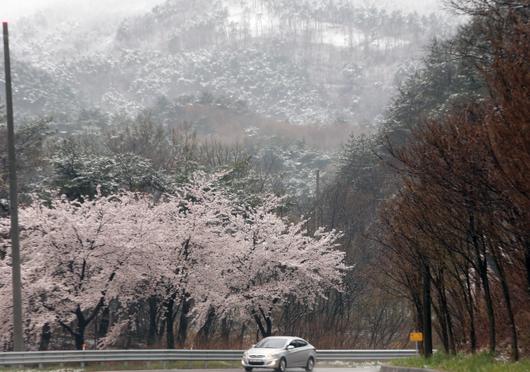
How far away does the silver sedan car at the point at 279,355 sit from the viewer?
32.1 meters

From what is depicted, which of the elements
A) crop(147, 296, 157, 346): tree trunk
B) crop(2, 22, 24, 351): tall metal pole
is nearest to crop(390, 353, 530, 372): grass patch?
crop(2, 22, 24, 351): tall metal pole

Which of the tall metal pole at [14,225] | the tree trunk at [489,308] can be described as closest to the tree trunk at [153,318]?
the tall metal pole at [14,225]

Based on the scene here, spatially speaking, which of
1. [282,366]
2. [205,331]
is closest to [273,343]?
[282,366]

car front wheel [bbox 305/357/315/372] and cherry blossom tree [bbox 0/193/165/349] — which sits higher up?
cherry blossom tree [bbox 0/193/165/349]

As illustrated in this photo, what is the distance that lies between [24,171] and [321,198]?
22.4m

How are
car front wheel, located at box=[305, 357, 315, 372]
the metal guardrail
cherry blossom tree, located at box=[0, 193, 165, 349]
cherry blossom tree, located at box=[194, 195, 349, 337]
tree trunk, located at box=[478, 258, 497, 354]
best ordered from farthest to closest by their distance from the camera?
1. cherry blossom tree, located at box=[194, 195, 349, 337]
2. cherry blossom tree, located at box=[0, 193, 165, 349]
3. car front wheel, located at box=[305, 357, 315, 372]
4. the metal guardrail
5. tree trunk, located at box=[478, 258, 497, 354]

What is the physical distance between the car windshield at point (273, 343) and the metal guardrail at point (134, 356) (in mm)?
4292

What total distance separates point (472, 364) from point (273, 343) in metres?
13.0

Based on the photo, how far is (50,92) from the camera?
16912cm

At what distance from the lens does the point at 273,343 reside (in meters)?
33.4

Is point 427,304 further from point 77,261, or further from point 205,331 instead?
point 205,331

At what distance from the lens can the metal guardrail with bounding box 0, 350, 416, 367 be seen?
30344 millimetres

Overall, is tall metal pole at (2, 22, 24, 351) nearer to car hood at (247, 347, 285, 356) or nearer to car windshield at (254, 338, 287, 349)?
car hood at (247, 347, 285, 356)

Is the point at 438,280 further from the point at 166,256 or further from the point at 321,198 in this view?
the point at 321,198
